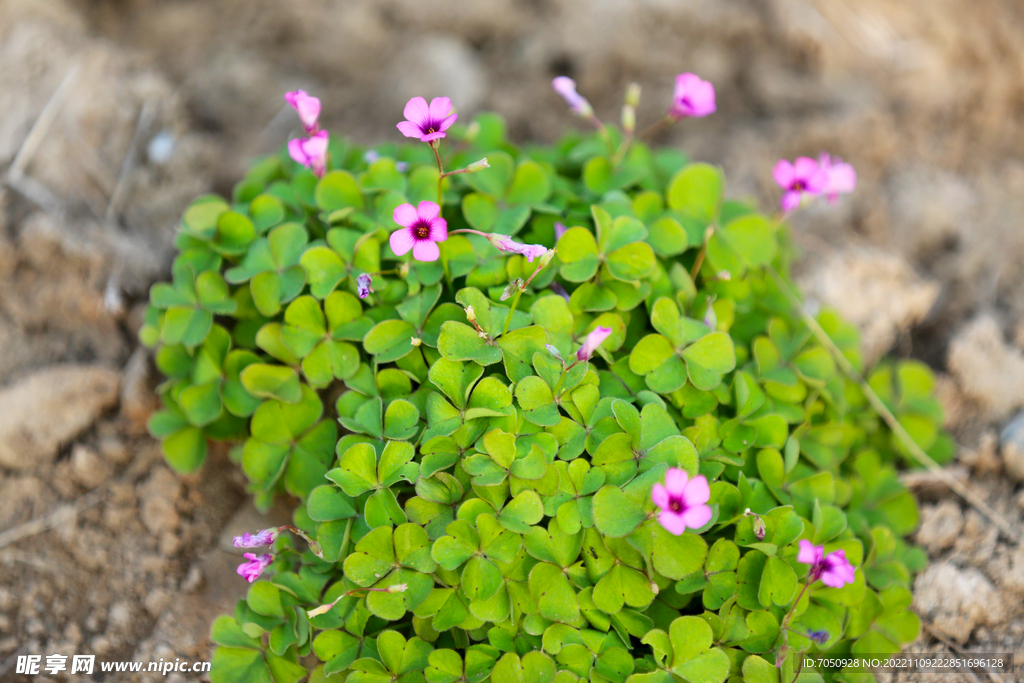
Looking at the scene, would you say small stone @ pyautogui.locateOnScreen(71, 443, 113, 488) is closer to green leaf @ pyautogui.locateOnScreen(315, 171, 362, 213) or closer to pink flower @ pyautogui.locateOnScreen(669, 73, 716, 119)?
green leaf @ pyautogui.locateOnScreen(315, 171, 362, 213)

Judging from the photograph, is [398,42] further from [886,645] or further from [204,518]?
[886,645]

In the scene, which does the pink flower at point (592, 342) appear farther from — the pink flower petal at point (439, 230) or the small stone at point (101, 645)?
the small stone at point (101, 645)

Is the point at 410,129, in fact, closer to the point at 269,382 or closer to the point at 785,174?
the point at 269,382

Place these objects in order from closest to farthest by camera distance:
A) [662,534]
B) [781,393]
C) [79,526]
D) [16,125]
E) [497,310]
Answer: [662,534] → [497,310] → [781,393] → [79,526] → [16,125]

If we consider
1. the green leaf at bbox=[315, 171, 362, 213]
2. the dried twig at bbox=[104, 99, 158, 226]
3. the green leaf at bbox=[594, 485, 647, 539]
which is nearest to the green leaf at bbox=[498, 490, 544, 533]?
the green leaf at bbox=[594, 485, 647, 539]

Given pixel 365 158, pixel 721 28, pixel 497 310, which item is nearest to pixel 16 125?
pixel 365 158

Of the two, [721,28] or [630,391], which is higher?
[721,28]

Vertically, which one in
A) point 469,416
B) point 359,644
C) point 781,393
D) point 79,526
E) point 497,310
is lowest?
point 79,526
